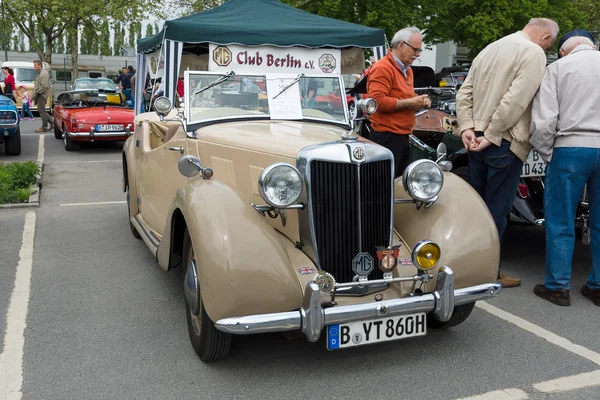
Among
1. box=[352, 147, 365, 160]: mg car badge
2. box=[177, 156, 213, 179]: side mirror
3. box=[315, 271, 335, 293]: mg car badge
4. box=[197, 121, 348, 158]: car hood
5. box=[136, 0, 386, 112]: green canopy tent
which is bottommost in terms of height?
box=[315, 271, 335, 293]: mg car badge

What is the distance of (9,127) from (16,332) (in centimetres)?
872

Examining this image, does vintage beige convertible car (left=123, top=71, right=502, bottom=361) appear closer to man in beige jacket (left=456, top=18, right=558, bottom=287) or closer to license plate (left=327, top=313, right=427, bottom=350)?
license plate (left=327, top=313, right=427, bottom=350)

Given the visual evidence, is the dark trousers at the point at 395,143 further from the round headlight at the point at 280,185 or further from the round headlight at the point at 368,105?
the round headlight at the point at 280,185

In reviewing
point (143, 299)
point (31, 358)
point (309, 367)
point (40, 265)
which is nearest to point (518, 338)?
point (309, 367)

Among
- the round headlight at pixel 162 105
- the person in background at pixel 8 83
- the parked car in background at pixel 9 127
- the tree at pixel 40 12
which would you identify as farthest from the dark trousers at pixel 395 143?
the tree at pixel 40 12

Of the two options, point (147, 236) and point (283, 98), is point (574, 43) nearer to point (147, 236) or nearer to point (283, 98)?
point (283, 98)

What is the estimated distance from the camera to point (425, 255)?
10.6 ft

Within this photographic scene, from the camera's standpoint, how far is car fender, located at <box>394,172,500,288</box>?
10.9 feet

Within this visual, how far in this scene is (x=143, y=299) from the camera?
174 inches

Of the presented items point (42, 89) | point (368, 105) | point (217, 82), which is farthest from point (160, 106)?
point (42, 89)

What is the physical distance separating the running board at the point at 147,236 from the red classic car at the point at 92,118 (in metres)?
6.89

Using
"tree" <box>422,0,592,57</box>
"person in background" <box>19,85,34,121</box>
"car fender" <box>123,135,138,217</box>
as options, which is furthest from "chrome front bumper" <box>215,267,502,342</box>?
"tree" <box>422,0,592,57</box>

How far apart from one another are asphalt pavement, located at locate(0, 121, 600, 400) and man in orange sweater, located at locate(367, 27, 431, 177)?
1605 mm

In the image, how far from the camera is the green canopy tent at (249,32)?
847cm
